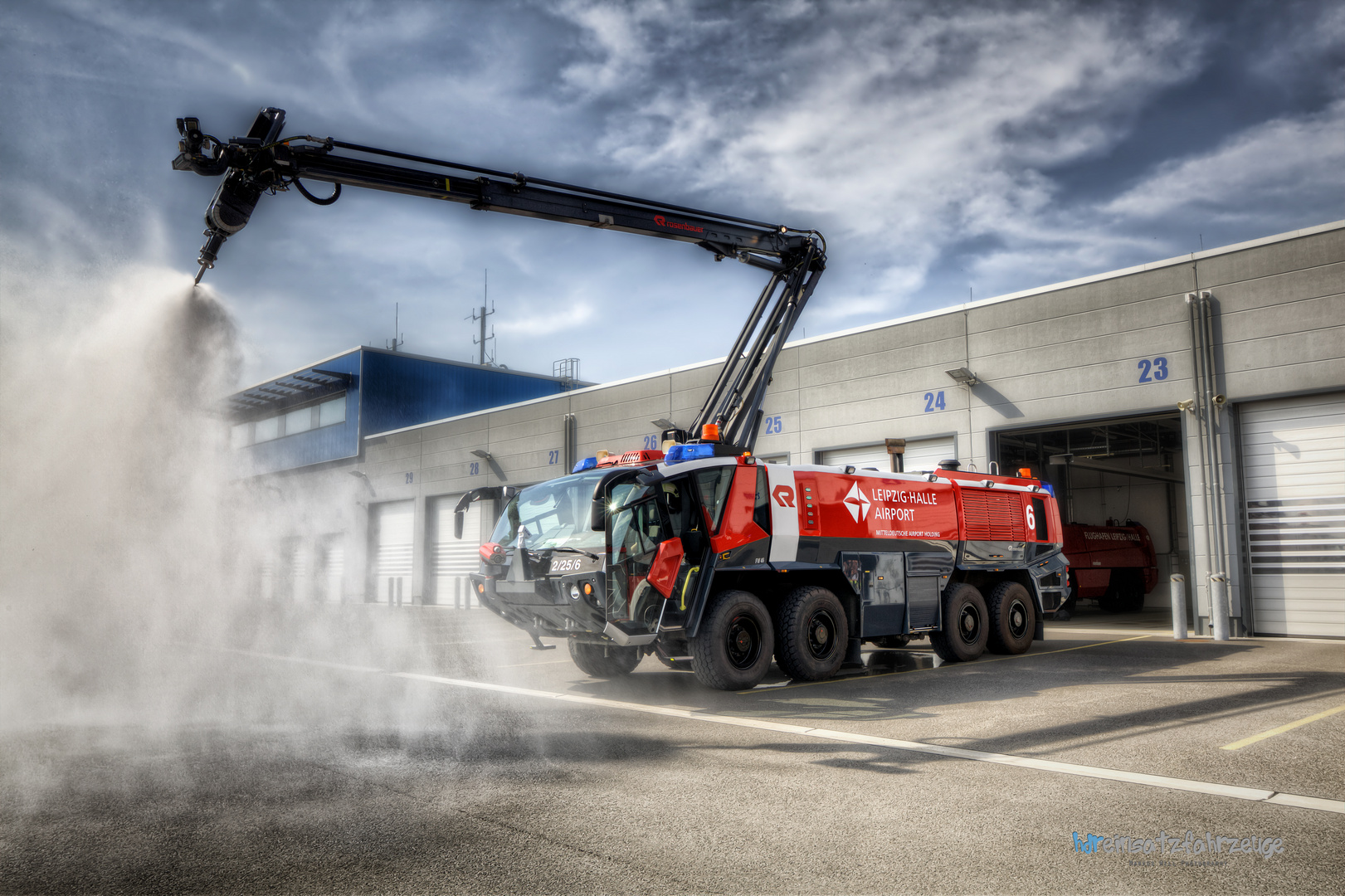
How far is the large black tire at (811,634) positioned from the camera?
380 inches

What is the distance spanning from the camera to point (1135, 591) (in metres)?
24.2

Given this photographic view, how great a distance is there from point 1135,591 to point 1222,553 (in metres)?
10.8

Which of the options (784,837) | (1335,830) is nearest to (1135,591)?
(1335,830)

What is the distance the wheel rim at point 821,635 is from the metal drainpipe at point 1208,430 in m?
8.30

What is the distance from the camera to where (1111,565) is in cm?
2333

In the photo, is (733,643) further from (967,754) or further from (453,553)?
(453,553)

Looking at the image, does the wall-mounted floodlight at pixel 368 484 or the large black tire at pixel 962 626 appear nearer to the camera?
the large black tire at pixel 962 626

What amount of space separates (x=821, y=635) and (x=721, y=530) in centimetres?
200

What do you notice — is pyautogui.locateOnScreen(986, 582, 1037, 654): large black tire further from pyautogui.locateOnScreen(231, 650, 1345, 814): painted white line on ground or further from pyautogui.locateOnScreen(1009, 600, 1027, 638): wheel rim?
pyautogui.locateOnScreen(231, 650, 1345, 814): painted white line on ground

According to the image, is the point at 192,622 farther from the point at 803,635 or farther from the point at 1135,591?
the point at 1135,591

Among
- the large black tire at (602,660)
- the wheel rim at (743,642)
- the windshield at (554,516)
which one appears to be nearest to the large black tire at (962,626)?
the wheel rim at (743,642)

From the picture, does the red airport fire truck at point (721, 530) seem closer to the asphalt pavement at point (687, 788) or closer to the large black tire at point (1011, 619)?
the large black tire at point (1011, 619)

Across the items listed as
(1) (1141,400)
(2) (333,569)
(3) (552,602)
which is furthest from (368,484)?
(1) (1141,400)

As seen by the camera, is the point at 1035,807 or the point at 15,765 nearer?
the point at 1035,807
